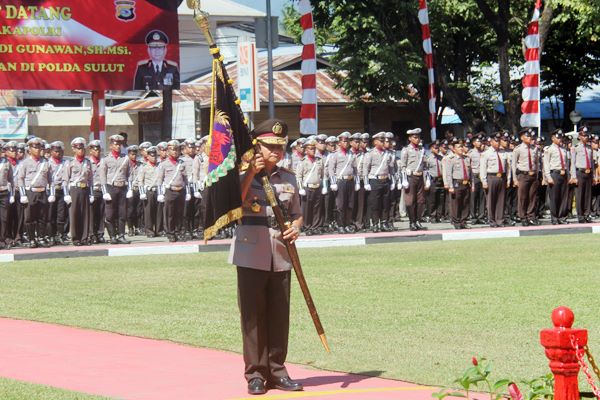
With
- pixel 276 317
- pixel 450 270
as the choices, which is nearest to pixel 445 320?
pixel 276 317

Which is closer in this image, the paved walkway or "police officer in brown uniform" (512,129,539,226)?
the paved walkway

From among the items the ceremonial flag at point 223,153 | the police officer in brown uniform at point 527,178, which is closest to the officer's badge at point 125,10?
the police officer in brown uniform at point 527,178

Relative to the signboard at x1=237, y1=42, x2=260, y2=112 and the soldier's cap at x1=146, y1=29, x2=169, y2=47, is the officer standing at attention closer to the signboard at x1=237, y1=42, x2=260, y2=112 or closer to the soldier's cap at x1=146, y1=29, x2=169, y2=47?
the signboard at x1=237, y1=42, x2=260, y2=112

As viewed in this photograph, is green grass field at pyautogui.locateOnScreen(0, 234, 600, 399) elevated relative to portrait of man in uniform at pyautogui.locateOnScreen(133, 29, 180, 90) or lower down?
lower down

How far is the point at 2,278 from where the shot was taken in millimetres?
16750

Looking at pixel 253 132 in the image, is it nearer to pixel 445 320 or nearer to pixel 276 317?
pixel 276 317

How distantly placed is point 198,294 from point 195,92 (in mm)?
34151

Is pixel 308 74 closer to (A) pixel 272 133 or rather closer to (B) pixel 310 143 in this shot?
(B) pixel 310 143

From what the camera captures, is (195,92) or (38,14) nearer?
(38,14)

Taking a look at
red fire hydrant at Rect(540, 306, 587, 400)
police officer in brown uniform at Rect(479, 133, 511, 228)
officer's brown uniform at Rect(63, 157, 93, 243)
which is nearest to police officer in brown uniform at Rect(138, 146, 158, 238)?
officer's brown uniform at Rect(63, 157, 93, 243)

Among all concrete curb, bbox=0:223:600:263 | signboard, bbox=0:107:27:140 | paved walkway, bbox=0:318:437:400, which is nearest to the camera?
paved walkway, bbox=0:318:437:400

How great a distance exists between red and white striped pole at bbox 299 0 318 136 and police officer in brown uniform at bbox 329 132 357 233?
80cm

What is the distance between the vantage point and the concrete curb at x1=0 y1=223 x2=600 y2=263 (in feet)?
69.4

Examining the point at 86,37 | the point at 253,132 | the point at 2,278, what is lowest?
the point at 2,278
